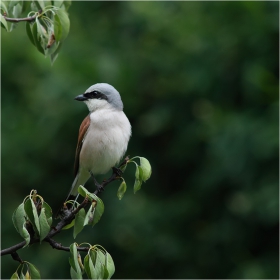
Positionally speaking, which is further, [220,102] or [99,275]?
[220,102]

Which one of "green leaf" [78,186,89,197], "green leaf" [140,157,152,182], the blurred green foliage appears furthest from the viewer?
the blurred green foliage

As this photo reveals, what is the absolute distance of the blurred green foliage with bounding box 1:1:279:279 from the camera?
6.21 meters

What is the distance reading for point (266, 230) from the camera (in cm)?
657

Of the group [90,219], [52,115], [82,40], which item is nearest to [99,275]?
[90,219]

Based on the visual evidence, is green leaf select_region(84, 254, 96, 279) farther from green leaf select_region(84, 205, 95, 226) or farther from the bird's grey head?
the bird's grey head

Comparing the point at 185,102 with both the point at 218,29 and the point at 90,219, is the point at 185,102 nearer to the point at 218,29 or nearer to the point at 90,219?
the point at 218,29

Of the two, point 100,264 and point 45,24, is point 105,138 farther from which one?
point 100,264

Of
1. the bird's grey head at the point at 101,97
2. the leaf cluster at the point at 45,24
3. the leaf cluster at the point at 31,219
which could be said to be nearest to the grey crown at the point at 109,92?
the bird's grey head at the point at 101,97

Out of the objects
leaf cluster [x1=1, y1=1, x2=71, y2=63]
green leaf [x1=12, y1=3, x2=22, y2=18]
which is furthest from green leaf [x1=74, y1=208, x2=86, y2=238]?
green leaf [x1=12, y1=3, x2=22, y2=18]

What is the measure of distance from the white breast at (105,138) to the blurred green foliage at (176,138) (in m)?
2.26

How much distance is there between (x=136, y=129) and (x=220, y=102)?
3.49ft

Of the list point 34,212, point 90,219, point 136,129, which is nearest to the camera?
point 34,212

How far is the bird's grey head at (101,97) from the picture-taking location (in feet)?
12.9

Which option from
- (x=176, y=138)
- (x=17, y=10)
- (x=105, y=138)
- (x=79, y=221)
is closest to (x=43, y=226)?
(x=79, y=221)
